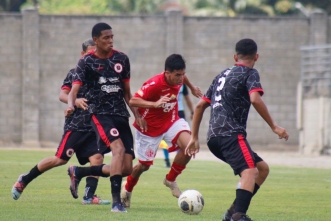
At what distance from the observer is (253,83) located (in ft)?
26.5

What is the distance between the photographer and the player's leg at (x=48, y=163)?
10.3 metres

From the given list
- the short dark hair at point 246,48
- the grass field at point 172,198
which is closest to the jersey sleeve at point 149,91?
the grass field at point 172,198

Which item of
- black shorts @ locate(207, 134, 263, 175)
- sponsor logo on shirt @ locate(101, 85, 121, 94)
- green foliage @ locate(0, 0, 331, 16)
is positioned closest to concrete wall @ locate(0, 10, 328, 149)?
green foliage @ locate(0, 0, 331, 16)

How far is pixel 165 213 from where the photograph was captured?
9.23 meters

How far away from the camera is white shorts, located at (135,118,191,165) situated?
33.8 ft

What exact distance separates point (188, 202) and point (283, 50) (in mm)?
20476

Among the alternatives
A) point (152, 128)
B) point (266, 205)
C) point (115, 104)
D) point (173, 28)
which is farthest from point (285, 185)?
point (173, 28)

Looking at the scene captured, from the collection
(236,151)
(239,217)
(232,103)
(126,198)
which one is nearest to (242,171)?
(236,151)

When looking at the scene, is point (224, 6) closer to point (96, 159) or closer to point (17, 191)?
point (96, 159)

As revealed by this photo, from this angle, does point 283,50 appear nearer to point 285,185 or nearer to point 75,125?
point 285,185

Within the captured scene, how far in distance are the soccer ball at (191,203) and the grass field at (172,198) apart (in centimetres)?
8

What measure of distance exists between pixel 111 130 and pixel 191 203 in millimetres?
1276

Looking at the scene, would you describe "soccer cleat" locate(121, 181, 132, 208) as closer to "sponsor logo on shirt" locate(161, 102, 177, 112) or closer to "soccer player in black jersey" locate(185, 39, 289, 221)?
"sponsor logo on shirt" locate(161, 102, 177, 112)

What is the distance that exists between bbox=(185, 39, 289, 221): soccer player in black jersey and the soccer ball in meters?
0.74
